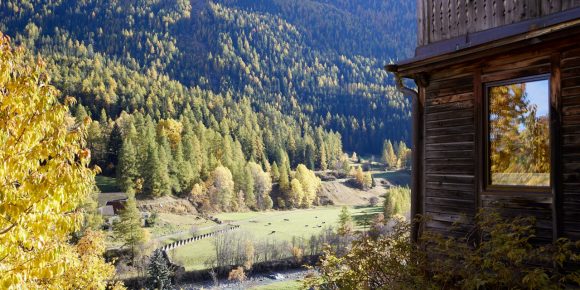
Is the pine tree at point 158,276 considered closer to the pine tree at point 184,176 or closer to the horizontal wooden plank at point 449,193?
the horizontal wooden plank at point 449,193

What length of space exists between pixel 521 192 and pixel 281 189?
11822cm

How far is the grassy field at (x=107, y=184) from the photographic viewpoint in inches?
3974

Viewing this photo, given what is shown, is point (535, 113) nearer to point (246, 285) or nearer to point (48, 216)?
point (48, 216)

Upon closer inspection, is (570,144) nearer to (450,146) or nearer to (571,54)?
(571,54)

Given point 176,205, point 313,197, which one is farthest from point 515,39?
point 313,197

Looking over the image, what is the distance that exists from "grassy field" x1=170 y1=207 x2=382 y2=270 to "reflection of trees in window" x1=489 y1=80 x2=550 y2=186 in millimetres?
61649

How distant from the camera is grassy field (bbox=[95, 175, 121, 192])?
10094cm

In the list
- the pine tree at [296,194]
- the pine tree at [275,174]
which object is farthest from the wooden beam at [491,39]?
the pine tree at [275,174]

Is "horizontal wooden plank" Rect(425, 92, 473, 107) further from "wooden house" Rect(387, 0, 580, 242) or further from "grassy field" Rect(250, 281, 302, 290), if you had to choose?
"grassy field" Rect(250, 281, 302, 290)

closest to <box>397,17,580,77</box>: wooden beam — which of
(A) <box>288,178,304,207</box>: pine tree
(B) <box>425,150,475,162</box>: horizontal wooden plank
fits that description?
(B) <box>425,150,475,162</box>: horizontal wooden plank

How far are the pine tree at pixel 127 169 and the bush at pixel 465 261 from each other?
312 feet

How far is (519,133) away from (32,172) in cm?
703

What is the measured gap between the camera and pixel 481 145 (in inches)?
313

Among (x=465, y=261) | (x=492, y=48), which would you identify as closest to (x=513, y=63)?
(x=492, y=48)
